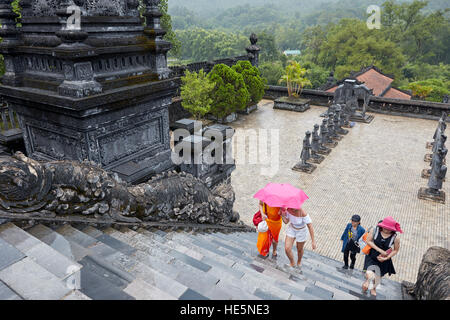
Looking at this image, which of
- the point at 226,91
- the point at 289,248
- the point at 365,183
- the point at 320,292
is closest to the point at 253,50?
the point at 226,91

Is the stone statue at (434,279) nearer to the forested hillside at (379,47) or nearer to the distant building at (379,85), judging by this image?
the distant building at (379,85)

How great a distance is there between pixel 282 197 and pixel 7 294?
12.3 ft

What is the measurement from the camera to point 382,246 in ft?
17.5

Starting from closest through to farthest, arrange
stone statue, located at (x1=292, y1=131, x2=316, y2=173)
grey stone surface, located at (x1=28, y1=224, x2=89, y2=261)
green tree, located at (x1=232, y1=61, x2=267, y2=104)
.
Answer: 1. grey stone surface, located at (x1=28, y1=224, x2=89, y2=261)
2. stone statue, located at (x1=292, y1=131, x2=316, y2=173)
3. green tree, located at (x1=232, y1=61, x2=267, y2=104)

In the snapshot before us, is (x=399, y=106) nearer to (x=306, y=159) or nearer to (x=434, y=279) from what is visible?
(x=306, y=159)

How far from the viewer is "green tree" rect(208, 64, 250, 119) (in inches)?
728

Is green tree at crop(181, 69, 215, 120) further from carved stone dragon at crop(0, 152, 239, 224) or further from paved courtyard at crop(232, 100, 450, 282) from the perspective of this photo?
carved stone dragon at crop(0, 152, 239, 224)

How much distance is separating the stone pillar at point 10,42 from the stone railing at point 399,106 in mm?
19879

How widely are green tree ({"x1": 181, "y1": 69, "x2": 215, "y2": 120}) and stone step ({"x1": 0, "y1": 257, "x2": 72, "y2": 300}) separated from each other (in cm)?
1547

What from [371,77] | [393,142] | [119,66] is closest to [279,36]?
[371,77]

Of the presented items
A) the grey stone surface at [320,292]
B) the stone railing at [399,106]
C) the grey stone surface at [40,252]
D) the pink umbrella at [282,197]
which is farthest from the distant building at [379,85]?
the grey stone surface at [40,252]

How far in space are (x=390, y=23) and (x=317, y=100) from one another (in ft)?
144

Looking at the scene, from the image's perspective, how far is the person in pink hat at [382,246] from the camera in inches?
200

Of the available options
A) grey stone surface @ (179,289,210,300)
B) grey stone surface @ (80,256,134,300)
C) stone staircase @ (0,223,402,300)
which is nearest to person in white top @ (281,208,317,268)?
stone staircase @ (0,223,402,300)
